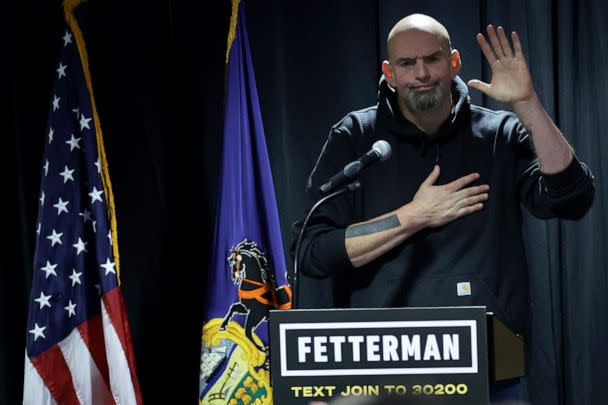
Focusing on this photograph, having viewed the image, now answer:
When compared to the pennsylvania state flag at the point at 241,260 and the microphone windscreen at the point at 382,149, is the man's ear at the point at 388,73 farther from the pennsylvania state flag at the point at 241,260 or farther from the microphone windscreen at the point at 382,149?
the microphone windscreen at the point at 382,149

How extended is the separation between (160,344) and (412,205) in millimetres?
1337

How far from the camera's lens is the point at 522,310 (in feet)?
9.88

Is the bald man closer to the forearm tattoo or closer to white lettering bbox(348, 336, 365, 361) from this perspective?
the forearm tattoo

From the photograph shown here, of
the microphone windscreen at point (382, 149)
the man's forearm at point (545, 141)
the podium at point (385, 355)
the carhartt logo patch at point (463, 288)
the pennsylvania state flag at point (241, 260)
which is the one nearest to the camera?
the podium at point (385, 355)

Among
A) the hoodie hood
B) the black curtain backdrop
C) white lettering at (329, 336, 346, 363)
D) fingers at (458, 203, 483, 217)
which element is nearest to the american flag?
the black curtain backdrop

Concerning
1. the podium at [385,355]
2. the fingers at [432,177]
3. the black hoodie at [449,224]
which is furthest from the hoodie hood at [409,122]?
the podium at [385,355]

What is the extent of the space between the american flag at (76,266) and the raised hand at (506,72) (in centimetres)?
157

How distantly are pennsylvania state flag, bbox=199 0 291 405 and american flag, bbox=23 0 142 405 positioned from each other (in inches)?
14.0

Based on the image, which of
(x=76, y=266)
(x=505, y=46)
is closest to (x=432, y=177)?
(x=505, y=46)

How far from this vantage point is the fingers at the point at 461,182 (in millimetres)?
3025

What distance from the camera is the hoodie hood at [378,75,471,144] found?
3.07m

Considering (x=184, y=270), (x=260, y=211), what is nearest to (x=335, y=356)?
(x=260, y=211)

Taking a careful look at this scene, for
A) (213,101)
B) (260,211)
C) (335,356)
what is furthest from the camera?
(213,101)

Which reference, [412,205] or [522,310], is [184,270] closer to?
[412,205]
